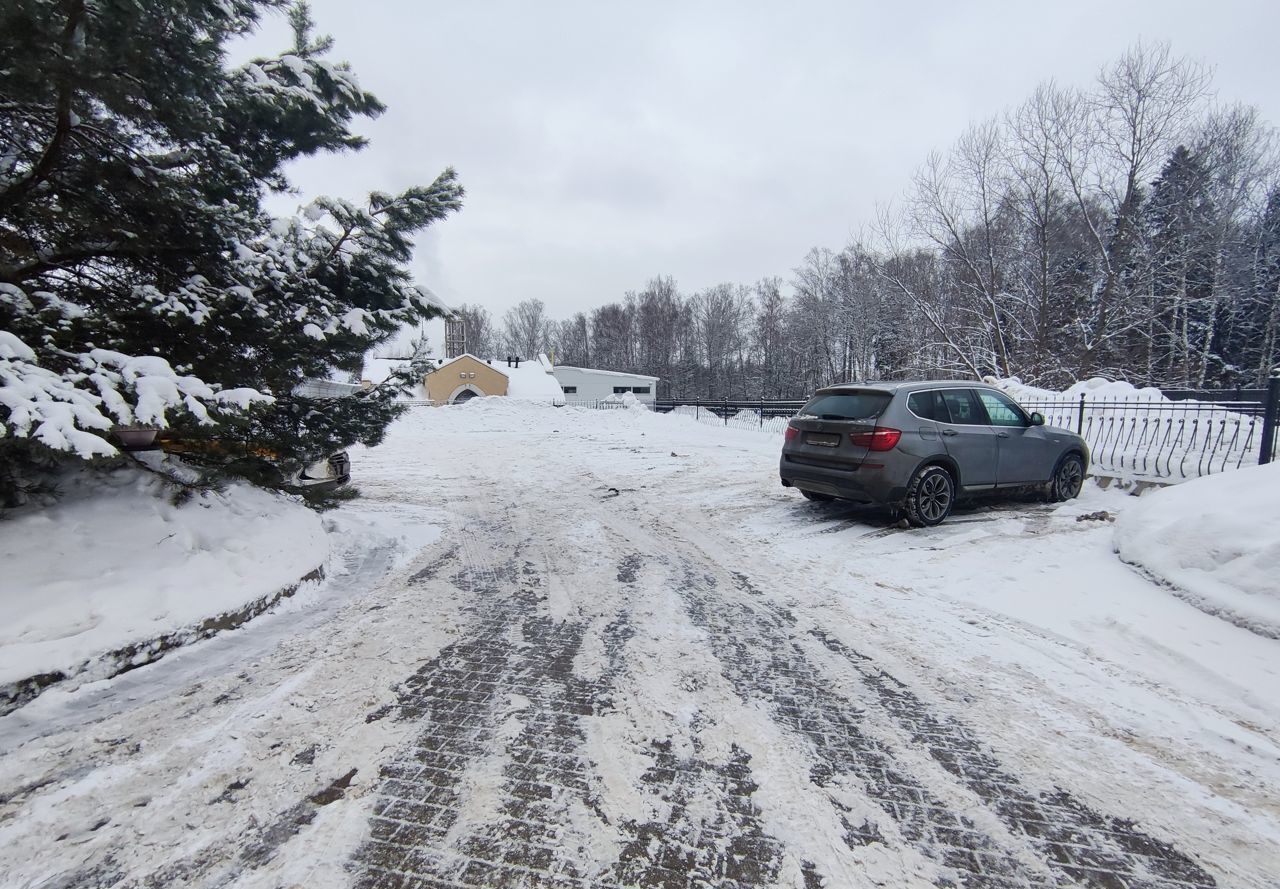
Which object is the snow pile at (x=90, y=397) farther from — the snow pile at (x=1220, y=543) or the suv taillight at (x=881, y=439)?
the snow pile at (x=1220, y=543)

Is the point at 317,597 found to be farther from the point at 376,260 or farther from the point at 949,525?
the point at 949,525

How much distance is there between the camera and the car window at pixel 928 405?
657cm

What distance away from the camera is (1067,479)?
7961 millimetres

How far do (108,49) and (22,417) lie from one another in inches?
98.4

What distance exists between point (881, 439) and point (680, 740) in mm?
4550

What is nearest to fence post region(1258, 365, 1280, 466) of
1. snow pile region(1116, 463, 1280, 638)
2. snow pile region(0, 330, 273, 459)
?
snow pile region(1116, 463, 1280, 638)

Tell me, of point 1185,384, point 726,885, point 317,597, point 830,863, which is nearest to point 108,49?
point 317,597

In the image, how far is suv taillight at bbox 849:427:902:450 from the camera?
6258mm

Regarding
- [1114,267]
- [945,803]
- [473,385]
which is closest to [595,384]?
[473,385]

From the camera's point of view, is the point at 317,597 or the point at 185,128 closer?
the point at 185,128

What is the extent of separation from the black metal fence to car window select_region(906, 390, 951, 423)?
2.97m

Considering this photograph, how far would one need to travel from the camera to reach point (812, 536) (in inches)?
264

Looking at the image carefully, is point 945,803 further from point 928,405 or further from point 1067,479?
point 1067,479

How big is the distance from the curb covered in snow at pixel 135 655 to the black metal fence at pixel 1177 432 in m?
10.1
